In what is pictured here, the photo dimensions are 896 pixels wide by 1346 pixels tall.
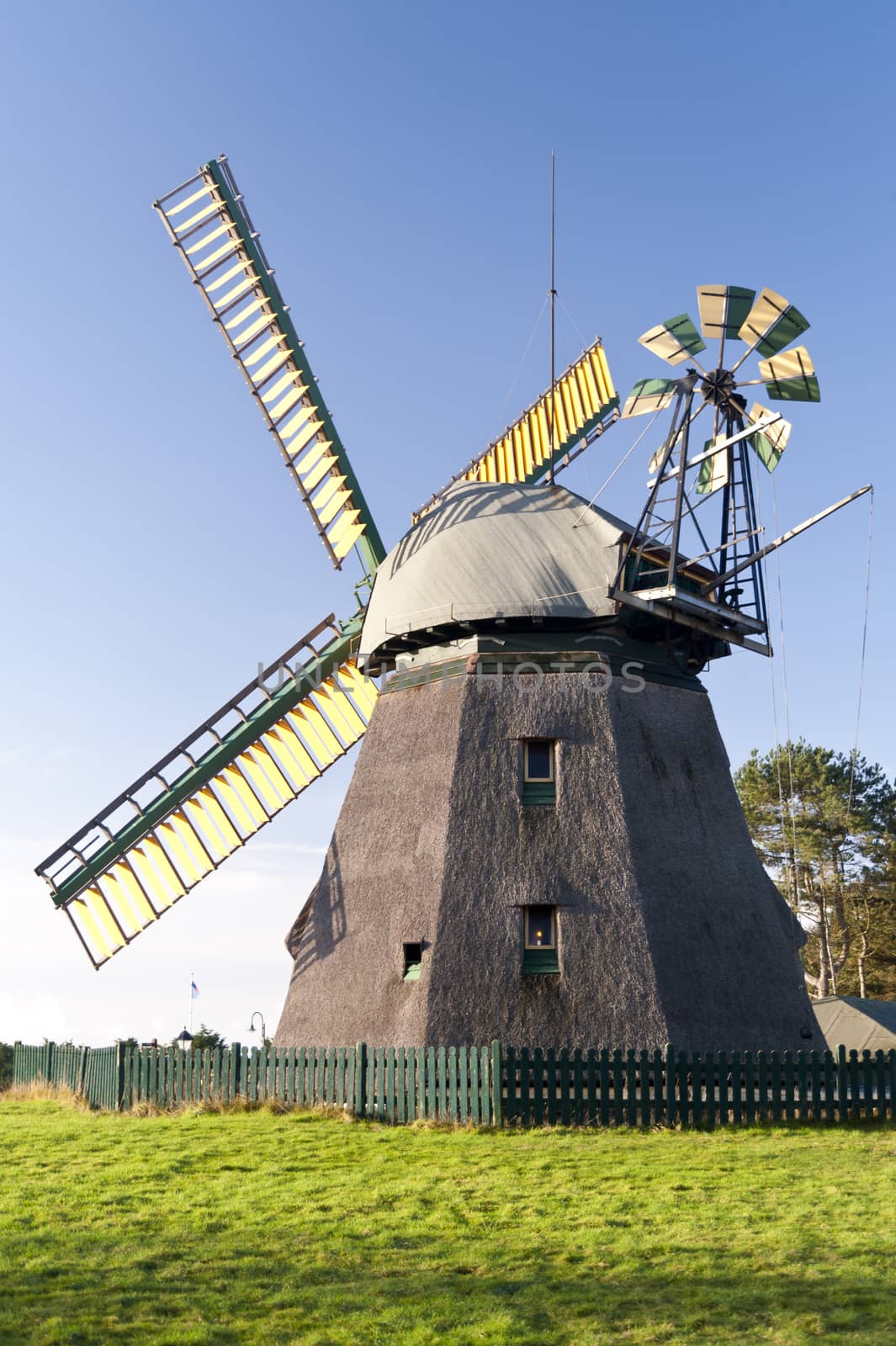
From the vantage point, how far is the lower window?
52.6ft

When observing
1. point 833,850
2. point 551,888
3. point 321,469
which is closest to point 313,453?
point 321,469

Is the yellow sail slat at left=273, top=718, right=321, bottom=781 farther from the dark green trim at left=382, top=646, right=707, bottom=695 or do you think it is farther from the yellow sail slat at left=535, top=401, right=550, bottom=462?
the yellow sail slat at left=535, top=401, right=550, bottom=462

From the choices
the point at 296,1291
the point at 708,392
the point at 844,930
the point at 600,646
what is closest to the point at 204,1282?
the point at 296,1291

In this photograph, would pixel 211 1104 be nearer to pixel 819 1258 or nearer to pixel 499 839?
pixel 499 839

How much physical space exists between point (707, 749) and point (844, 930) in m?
30.5

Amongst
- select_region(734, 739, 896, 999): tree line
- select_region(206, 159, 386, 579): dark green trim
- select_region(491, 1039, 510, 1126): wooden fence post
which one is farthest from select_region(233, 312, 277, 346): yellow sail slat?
select_region(734, 739, 896, 999): tree line

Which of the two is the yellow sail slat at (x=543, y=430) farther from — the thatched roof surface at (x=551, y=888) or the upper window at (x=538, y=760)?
the upper window at (x=538, y=760)

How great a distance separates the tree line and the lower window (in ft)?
98.5

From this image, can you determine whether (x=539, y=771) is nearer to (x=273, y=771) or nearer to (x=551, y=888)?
(x=551, y=888)

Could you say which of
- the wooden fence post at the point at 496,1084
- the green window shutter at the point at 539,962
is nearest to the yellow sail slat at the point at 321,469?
the green window shutter at the point at 539,962

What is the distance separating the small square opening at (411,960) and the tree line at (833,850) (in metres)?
30.5

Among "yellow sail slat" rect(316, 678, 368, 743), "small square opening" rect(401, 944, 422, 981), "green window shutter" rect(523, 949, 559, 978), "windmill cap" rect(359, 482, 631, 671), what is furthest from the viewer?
"yellow sail slat" rect(316, 678, 368, 743)

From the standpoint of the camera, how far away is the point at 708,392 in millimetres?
18391

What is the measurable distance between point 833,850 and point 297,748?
3112 cm
